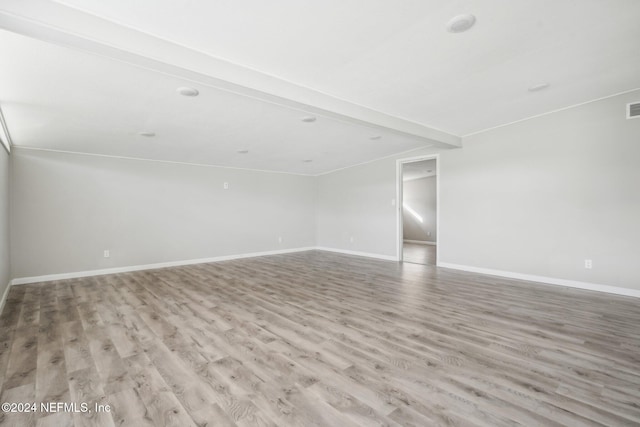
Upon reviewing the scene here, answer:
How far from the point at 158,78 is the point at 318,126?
2226 mm

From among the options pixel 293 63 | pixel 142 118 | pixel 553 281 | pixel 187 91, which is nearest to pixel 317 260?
pixel 553 281

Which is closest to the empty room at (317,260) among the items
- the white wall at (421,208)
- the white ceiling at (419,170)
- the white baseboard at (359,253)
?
the white baseboard at (359,253)

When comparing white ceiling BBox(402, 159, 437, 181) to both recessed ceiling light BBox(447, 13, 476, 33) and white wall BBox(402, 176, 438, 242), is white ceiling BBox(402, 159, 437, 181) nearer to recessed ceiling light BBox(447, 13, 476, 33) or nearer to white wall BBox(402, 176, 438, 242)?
white wall BBox(402, 176, 438, 242)

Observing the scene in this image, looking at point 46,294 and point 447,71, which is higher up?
point 447,71

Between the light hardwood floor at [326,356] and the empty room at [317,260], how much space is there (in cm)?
2

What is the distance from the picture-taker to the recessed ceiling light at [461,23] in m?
2.12

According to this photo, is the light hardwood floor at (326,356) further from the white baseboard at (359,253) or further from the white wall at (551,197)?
the white baseboard at (359,253)

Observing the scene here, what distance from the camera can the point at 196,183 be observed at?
20.7ft

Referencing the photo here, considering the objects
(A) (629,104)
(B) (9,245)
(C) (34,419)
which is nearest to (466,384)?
(C) (34,419)

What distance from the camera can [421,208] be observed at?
1012cm

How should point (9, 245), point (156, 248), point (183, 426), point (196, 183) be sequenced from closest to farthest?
point (183, 426), point (9, 245), point (156, 248), point (196, 183)

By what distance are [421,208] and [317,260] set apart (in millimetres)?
5140

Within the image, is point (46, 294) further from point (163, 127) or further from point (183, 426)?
point (183, 426)

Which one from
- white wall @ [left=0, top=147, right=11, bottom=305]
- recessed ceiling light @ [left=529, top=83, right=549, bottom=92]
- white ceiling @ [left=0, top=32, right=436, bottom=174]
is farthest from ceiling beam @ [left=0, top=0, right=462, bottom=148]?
white wall @ [left=0, top=147, right=11, bottom=305]
